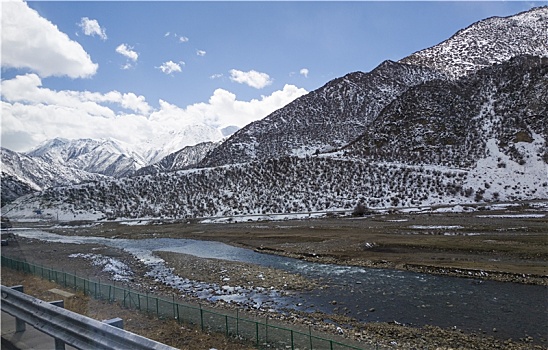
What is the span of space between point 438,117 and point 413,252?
85.4 meters

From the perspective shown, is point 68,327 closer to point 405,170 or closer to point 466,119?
point 405,170

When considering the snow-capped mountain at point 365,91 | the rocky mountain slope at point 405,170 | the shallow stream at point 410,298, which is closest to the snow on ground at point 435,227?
the shallow stream at point 410,298

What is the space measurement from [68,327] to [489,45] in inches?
8365

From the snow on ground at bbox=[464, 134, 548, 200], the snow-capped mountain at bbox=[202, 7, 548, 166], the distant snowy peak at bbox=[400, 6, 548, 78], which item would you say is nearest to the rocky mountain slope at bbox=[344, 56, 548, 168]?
the snow on ground at bbox=[464, 134, 548, 200]

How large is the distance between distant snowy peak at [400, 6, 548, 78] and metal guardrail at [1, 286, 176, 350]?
175207mm

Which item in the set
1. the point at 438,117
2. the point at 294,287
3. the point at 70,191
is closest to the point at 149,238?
the point at 294,287

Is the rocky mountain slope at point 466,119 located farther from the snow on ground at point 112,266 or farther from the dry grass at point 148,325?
the dry grass at point 148,325

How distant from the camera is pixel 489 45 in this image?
17575cm

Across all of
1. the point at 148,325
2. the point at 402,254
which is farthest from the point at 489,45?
the point at 148,325

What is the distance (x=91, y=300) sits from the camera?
15211 millimetres

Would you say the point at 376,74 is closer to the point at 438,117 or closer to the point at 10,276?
the point at 438,117

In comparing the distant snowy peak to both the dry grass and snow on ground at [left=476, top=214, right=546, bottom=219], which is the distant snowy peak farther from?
the dry grass

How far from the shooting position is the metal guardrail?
5.07 m

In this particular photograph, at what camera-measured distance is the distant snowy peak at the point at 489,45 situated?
538 ft
